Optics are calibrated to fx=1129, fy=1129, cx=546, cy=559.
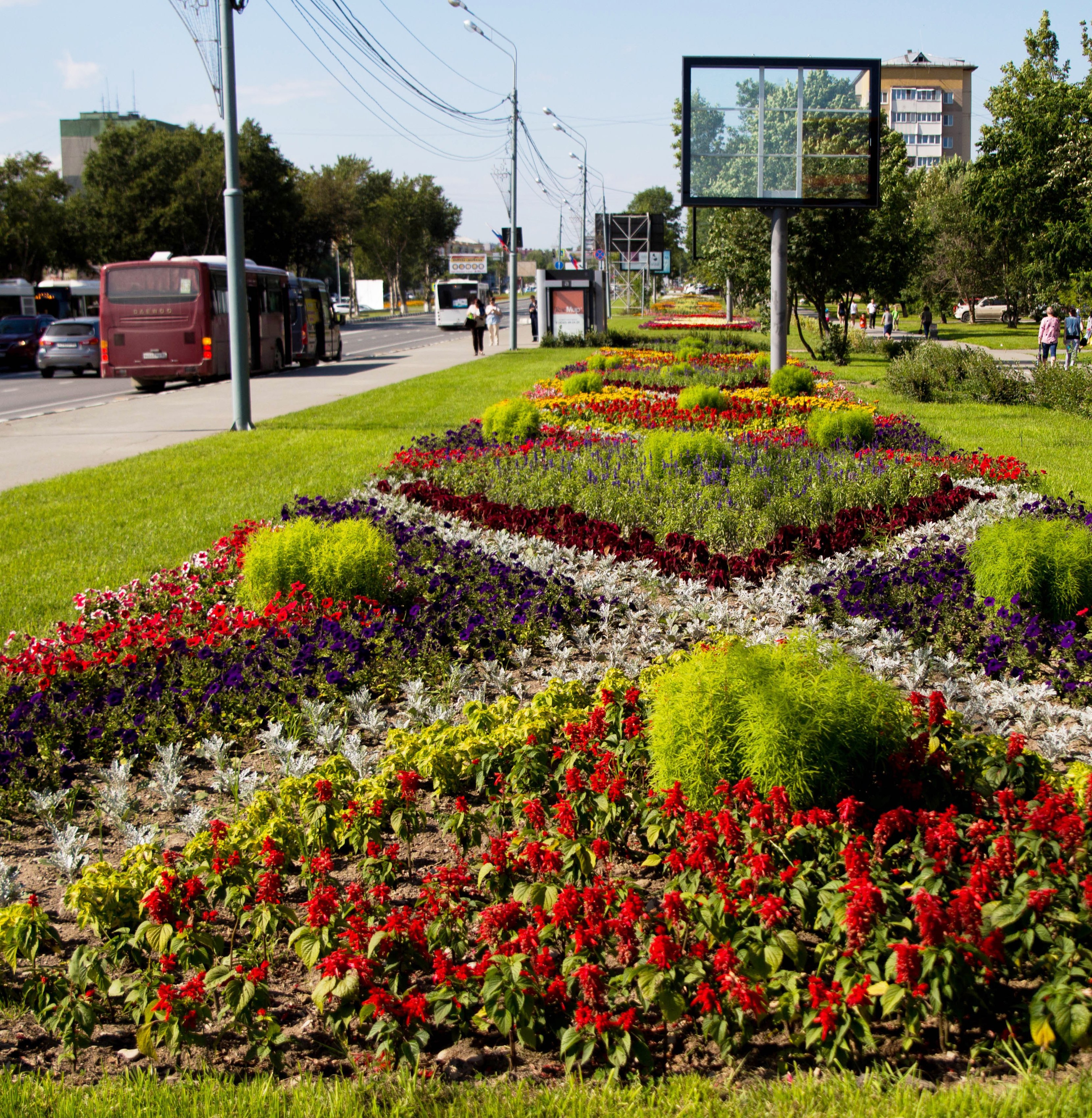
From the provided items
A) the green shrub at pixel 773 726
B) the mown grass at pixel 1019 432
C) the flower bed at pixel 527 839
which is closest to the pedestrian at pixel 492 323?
the mown grass at pixel 1019 432

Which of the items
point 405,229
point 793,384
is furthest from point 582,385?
point 405,229

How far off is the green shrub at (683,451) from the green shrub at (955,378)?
398 inches

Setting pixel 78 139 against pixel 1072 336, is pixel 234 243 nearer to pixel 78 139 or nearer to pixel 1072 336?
pixel 1072 336

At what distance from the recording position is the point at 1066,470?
450 inches

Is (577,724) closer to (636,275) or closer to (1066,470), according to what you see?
(1066,470)

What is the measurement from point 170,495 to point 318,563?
5.26m

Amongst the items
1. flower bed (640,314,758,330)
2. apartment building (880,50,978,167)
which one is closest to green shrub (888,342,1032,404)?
flower bed (640,314,758,330)

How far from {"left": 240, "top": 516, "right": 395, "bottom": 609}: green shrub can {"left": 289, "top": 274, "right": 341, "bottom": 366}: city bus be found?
27669 mm

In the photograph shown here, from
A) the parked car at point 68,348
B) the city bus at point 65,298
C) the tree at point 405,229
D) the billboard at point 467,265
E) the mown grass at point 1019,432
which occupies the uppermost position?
the tree at point 405,229

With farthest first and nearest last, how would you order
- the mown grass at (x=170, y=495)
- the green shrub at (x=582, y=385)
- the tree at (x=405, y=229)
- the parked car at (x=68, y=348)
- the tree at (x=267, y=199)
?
1. the tree at (x=405, y=229)
2. the tree at (x=267, y=199)
3. the parked car at (x=68, y=348)
4. the green shrub at (x=582, y=385)
5. the mown grass at (x=170, y=495)

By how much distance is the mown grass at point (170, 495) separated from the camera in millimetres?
7844

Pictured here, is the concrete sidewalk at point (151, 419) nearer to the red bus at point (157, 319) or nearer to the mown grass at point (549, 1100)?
the red bus at point (157, 319)

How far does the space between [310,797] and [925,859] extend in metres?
2.02

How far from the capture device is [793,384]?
18844 millimetres
